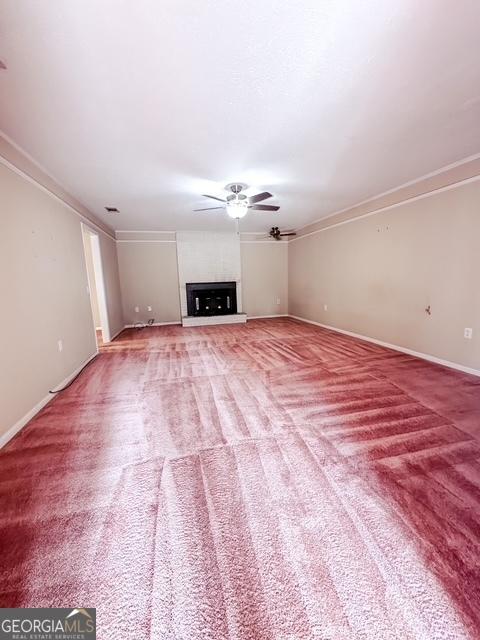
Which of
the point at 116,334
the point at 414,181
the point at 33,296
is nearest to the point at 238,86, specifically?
the point at 33,296

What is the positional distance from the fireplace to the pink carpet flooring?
4.03 meters

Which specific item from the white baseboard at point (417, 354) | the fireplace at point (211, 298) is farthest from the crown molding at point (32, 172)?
the white baseboard at point (417, 354)

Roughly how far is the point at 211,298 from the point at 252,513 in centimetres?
553

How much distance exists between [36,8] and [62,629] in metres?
2.44

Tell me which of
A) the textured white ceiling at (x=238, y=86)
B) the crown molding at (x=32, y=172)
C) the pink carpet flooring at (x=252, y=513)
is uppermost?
the textured white ceiling at (x=238, y=86)

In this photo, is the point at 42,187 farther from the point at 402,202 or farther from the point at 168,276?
the point at 402,202

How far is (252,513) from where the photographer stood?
1199mm

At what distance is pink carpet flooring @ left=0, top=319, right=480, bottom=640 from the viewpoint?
0.84m

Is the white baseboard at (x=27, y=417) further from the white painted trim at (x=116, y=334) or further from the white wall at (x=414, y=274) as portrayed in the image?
the white wall at (x=414, y=274)

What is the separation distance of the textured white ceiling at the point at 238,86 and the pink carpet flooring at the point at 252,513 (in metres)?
2.32

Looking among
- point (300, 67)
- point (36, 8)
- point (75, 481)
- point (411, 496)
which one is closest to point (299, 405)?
point (411, 496)

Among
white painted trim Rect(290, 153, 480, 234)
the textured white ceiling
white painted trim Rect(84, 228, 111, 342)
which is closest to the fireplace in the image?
white painted trim Rect(84, 228, 111, 342)

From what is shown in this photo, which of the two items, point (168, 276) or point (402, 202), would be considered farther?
point (168, 276)

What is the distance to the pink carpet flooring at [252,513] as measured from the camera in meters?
0.84
